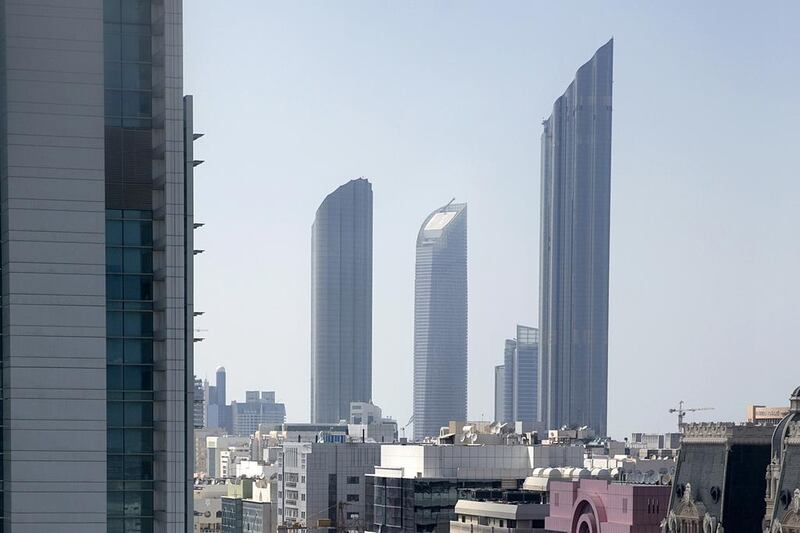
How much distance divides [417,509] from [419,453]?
13.7m

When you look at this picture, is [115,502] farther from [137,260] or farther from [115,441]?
[137,260]

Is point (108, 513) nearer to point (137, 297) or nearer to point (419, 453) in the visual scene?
point (137, 297)

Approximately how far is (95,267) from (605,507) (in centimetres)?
7718

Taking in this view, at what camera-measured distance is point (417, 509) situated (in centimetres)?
15150

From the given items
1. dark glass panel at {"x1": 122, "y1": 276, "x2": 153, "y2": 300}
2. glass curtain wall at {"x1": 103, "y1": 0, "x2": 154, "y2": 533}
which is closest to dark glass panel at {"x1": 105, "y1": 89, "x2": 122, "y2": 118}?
glass curtain wall at {"x1": 103, "y1": 0, "x2": 154, "y2": 533}

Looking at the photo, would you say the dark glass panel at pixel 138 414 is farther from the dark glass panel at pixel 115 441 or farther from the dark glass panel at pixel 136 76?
the dark glass panel at pixel 136 76

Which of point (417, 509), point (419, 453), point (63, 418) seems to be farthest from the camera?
point (419, 453)

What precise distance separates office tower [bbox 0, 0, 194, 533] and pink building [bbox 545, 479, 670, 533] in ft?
225

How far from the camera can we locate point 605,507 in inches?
4530

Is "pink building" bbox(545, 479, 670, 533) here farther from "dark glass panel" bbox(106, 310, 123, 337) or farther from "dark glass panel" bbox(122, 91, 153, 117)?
"dark glass panel" bbox(122, 91, 153, 117)

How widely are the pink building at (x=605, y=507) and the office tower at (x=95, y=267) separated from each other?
68543 millimetres

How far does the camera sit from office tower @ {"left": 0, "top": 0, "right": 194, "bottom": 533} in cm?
4134

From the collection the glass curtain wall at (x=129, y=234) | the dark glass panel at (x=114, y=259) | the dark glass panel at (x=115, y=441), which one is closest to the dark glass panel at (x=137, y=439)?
the glass curtain wall at (x=129, y=234)

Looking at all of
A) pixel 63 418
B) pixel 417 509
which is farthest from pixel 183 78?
pixel 417 509
